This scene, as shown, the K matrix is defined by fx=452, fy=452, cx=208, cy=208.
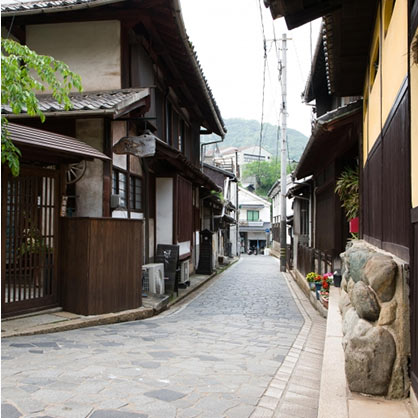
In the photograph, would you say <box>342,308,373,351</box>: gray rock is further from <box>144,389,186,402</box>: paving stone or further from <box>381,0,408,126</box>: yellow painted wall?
<box>381,0,408,126</box>: yellow painted wall

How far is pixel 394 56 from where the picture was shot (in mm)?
5250

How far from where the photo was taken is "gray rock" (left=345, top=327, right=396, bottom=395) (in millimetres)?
4062

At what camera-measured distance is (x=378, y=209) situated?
22.9 feet

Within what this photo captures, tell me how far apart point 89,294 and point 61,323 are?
3.03 feet

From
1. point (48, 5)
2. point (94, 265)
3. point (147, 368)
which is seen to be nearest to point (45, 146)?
point (94, 265)

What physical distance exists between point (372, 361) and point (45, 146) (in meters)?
6.30

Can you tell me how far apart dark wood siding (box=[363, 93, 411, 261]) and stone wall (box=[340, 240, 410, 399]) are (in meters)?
0.39

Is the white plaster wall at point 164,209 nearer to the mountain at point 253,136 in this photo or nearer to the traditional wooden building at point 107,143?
the traditional wooden building at point 107,143

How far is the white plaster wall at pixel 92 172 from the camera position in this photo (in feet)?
34.0

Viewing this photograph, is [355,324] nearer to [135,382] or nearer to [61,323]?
[135,382]

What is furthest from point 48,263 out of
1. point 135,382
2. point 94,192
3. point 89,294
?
point 135,382

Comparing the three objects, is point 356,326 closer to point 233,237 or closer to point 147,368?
point 147,368

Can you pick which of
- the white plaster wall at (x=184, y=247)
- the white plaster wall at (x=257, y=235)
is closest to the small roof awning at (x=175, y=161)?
the white plaster wall at (x=184, y=247)

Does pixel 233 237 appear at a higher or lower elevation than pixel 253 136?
lower
